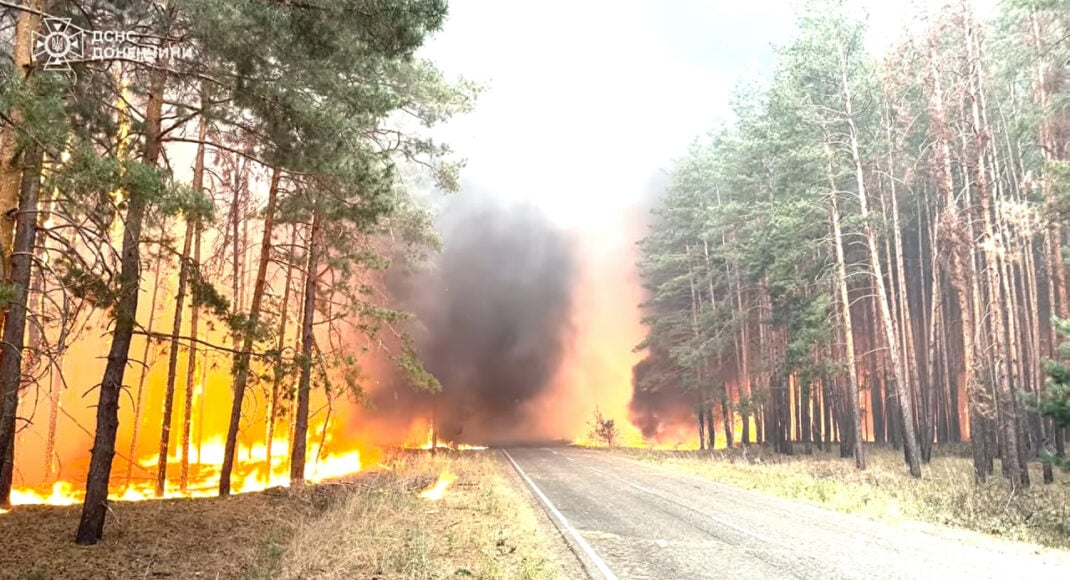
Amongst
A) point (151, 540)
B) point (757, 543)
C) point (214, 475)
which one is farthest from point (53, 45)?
point (214, 475)

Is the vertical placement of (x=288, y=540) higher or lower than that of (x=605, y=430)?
higher

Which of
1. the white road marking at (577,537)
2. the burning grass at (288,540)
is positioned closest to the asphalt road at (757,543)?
the white road marking at (577,537)

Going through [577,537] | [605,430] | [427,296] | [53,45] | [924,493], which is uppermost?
[427,296]

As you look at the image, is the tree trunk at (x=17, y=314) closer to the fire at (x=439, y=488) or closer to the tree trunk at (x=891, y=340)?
the fire at (x=439, y=488)

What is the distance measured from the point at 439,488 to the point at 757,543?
31.2 feet

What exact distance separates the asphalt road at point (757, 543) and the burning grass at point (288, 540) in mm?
1029

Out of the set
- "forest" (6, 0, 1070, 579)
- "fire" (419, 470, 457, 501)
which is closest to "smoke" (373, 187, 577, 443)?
"forest" (6, 0, 1070, 579)

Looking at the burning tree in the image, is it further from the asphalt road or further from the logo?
the logo

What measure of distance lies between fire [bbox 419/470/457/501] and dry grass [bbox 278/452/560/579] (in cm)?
34

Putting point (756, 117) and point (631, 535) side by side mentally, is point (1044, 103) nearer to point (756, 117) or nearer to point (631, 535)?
point (756, 117)

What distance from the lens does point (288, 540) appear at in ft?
32.1

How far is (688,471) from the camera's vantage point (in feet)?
70.6

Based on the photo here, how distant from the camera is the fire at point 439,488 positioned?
48.4 feet

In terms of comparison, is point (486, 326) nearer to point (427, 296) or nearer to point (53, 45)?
point (427, 296)
